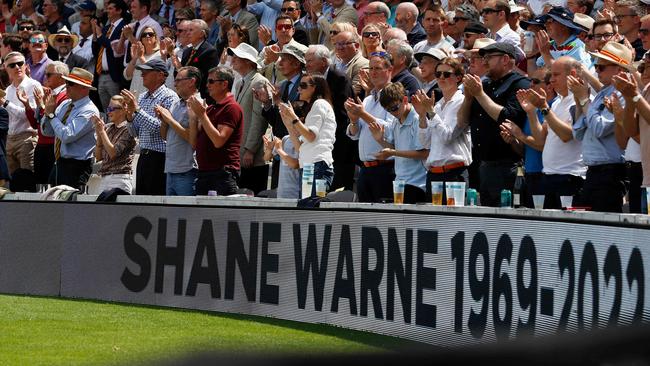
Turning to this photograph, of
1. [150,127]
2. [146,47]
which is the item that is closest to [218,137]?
[150,127]

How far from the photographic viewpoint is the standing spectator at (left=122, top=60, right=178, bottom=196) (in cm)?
1322

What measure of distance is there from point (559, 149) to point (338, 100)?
332cm

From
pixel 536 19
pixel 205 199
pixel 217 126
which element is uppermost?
pixel 536 19

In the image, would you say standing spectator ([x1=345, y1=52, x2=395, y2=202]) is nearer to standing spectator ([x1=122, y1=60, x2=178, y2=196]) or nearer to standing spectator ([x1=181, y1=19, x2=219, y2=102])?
standing spectator ([x1=122, y1=60, x2=178, y2=196])

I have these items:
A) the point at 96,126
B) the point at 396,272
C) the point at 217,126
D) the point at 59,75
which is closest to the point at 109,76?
the point at 59,75

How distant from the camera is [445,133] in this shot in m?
10.5

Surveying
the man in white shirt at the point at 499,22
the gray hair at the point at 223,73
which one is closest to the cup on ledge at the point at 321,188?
the gray hair at the point at 223,73

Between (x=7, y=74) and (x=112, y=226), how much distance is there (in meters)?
6.28

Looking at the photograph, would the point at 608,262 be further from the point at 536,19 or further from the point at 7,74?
the point at 7,74

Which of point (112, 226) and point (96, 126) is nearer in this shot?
point (112, 226)

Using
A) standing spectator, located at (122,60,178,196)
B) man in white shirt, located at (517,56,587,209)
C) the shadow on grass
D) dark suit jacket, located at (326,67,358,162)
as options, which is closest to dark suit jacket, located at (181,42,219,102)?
standing spectator, located at (122,60,178,196)

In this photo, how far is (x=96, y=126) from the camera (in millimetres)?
13500

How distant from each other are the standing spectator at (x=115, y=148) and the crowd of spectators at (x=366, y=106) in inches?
0.8

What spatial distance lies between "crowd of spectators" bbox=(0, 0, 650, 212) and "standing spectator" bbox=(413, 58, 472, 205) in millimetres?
19
